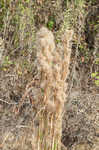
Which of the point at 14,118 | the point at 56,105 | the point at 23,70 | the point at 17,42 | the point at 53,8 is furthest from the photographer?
the point at 53,8

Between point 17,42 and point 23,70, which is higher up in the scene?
point 17,42

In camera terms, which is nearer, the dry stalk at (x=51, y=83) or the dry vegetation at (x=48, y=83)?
the dry stalk at (x=51, y=83)

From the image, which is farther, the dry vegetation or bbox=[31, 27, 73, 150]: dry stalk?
the dry vegetation

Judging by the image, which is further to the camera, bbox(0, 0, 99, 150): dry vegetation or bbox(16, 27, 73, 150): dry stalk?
bbox(0, 0, 99, 150): dry vegetation

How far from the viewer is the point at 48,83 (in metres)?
1.16

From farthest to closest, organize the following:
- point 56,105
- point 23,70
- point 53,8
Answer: point 53,8 → point 23,70 → point 56,105

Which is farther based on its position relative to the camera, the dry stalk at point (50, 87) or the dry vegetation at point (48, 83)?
the dry vegetation at point (48, 83)

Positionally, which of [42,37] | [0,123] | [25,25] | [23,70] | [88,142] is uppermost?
[42,37]

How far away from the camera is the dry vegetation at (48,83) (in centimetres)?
117

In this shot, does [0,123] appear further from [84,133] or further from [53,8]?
[53,8]

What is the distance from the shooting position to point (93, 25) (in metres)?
3.90

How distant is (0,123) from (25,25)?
4.19 feet

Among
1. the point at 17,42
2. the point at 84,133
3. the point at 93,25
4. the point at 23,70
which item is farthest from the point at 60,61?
the point at 93,25

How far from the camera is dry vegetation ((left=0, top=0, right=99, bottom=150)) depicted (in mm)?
1174
